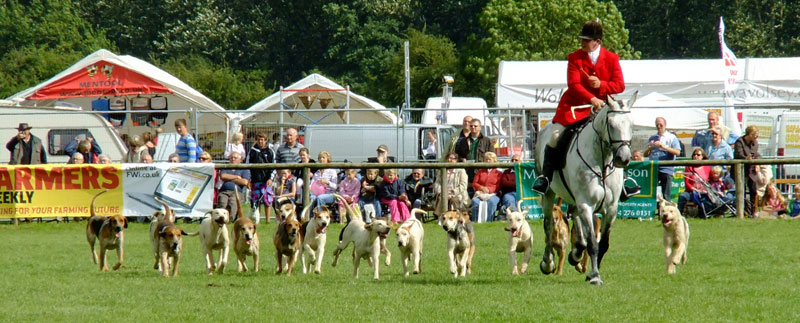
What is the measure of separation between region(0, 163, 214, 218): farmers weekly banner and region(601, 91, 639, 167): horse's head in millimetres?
10340

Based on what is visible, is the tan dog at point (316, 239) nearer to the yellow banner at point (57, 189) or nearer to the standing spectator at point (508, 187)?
the standing spectator at point (508, 187)

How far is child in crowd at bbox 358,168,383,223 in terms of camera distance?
19812mm

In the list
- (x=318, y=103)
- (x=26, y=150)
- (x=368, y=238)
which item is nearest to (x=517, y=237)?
(x=368, y=238)

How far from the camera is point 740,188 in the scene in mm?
19609

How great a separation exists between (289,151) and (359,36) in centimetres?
4474

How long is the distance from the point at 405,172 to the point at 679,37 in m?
45.9

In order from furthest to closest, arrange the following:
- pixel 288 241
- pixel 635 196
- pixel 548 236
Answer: pixel 635 196 → pixel 288 241 → pixel 548 236

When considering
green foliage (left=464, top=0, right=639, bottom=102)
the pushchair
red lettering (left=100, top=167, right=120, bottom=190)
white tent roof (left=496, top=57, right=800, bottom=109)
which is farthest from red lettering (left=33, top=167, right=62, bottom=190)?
green foliage (left=464, top=0, right=639, bottom=102)

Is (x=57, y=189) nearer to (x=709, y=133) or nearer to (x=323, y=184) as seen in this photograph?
(x=323, y=184)

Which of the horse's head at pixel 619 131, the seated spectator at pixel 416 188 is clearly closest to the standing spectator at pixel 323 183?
the seated spectator at pixel 416 188

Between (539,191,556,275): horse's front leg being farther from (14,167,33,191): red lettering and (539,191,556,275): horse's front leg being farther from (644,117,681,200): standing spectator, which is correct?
(14,167,33,191): red lettering

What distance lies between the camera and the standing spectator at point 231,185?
19812mm

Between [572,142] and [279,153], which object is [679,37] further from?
[572,142]

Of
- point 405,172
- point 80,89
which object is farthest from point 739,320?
point 80,89
